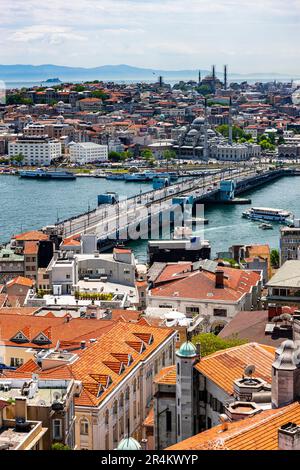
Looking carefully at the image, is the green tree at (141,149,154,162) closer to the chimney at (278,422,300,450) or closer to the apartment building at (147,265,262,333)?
the apartment building at (147,265,262,333)

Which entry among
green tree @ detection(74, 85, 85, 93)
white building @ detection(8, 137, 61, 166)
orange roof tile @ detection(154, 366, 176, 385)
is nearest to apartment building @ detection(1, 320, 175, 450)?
orange roof tile @ detection(154, 366, 176, 385)

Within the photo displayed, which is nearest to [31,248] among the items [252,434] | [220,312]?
→ [220,312]

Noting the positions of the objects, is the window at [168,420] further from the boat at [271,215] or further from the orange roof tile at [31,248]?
the boat at [271,215]

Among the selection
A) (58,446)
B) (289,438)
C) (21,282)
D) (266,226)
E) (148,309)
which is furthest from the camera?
(266,226)

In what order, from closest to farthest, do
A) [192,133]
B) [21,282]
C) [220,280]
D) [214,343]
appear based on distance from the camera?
[214,343] < [220,280] < [21,282] < [192,133]

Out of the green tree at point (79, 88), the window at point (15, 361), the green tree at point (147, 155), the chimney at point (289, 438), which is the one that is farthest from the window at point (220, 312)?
the green tree at point (79, 88)

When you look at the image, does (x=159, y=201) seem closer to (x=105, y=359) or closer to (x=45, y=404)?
(x=105, y=359)
